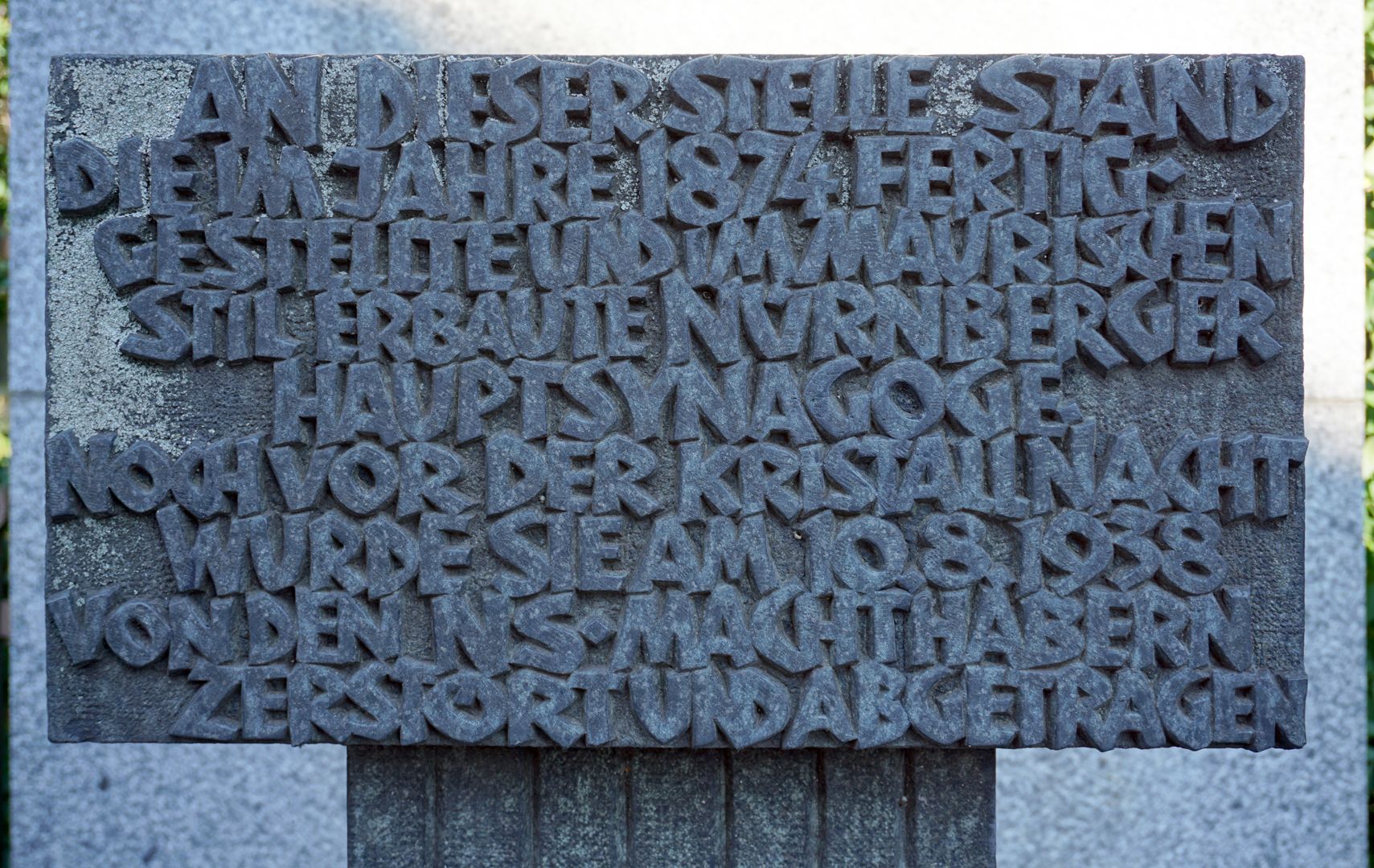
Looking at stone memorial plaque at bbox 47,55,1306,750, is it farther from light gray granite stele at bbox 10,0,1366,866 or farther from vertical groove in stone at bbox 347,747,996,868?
light gray granite stele at bbox 10,0,1366,866

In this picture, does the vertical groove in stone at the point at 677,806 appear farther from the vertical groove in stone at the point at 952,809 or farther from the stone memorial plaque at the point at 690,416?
the stone memorial plaque at the point at 690,416

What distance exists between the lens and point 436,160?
95.0 inches

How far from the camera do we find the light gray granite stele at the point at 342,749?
3.53m

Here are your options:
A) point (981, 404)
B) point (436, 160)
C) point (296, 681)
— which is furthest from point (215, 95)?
point (981, 404)

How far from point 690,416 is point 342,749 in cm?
188

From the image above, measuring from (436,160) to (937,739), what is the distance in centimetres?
150

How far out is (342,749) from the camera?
3.63 meters

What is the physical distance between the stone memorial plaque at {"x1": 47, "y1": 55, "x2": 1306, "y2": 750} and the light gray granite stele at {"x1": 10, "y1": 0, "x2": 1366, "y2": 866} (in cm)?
123

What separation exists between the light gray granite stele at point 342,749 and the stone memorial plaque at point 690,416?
48.4 inches

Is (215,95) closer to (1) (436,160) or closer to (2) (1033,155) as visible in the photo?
(1) (436,160)

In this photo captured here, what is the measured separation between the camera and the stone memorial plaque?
2.38 metres

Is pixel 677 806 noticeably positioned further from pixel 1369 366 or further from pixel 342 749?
pixel 1369 366

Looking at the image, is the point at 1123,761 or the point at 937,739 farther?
the point at 1123,761

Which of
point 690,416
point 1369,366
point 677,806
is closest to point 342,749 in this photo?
point 677,806
